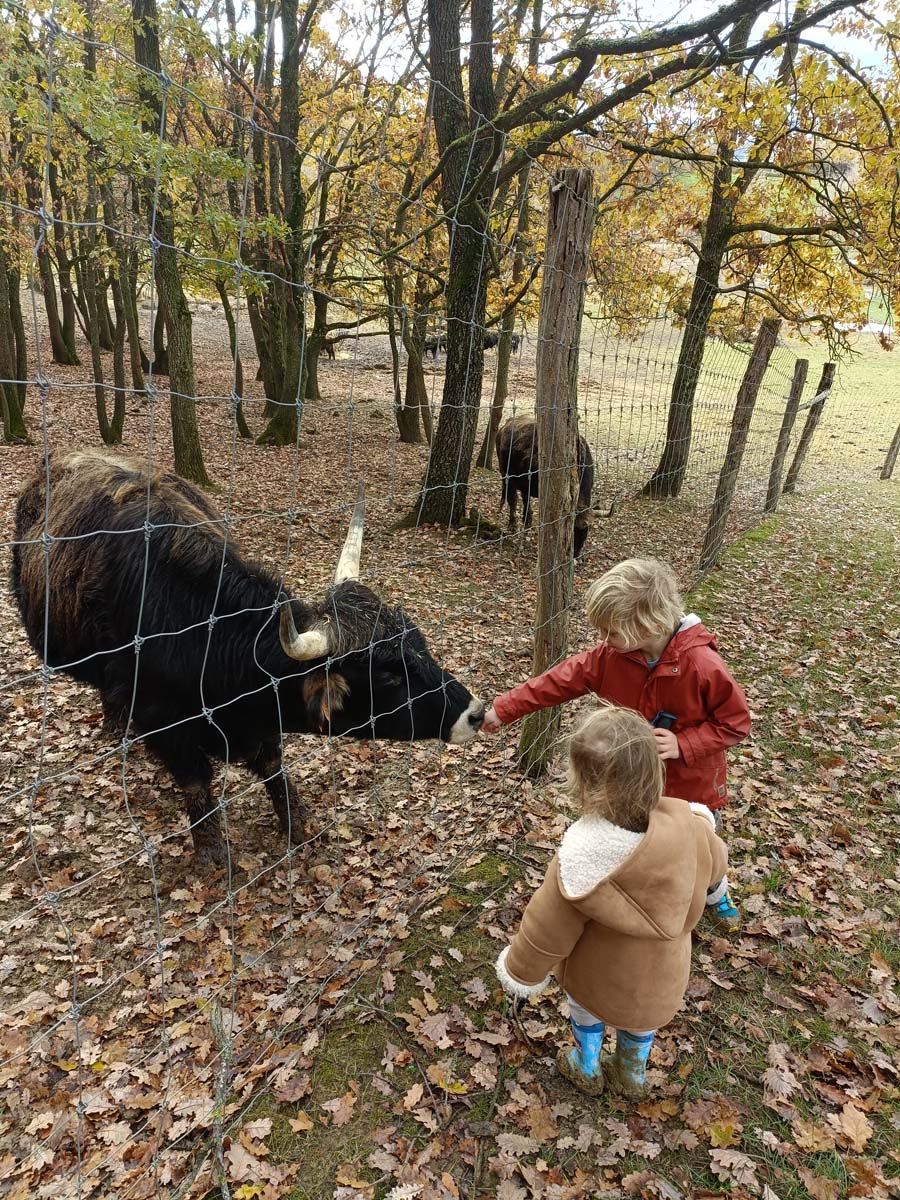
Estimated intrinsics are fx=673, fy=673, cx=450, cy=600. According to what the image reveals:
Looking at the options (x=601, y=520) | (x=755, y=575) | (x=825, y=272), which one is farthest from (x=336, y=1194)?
(x=825, y=272)

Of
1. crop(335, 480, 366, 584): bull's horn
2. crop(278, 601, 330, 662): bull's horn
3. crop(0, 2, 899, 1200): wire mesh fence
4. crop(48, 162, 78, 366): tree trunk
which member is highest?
crop(48, 162, 78, 366): tree trunk

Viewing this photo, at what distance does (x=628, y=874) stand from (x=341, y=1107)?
1.67 metres

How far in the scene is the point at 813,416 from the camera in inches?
575

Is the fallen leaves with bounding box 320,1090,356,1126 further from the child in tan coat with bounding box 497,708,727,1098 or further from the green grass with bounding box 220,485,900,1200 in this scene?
the child in tan coat with bounding box 497,708,727,1098

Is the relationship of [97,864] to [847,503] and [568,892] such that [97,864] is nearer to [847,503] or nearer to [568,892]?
[568,892]

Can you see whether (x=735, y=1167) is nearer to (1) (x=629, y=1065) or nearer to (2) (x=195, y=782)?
(1) (x=629, y=1065)

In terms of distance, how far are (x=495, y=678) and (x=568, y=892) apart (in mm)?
4095

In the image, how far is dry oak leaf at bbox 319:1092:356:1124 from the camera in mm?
2738

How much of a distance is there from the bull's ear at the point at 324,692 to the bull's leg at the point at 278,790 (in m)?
0.86

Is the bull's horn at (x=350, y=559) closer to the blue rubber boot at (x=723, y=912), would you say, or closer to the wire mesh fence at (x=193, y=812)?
the wire mesh fence at (x=193, y=812)

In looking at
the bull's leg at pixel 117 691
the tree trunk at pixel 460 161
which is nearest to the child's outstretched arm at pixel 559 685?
the bull's leg at pixel 117 691

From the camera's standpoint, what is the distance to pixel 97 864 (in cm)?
412

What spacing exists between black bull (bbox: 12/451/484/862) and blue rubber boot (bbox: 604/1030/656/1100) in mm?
1616

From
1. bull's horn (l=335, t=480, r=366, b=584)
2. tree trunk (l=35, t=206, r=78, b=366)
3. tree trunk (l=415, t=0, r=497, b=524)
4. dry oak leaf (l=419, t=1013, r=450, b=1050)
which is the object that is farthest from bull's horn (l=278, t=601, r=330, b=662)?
tree trunk (l=35, t=206, r=78, b=366)
